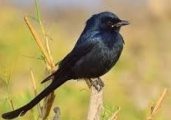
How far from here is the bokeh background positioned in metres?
6.68

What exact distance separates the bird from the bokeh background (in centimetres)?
13

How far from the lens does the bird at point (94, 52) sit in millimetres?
3961

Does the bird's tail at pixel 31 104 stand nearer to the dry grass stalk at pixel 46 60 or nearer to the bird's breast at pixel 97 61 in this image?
the dry grass stalk at pixel 46 60

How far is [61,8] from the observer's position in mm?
14336

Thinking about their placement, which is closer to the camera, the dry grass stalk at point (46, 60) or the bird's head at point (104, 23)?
the dry grass stalk at point (46, 60)

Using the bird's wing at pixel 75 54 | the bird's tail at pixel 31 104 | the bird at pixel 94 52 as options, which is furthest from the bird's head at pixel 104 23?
the bird's tail at pixel 31 104

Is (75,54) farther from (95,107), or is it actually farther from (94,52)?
(95,107)

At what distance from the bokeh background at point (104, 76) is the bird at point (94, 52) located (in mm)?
126

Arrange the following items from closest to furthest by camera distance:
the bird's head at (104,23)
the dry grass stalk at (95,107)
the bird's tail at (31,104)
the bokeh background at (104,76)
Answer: the dry grass stalk at (95,107), the bird's tail at (31,104), the bird's head at (104,23), the bokeh background at (104,76)

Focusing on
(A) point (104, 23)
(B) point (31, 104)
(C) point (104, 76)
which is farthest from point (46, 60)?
(C) point (104, 76)

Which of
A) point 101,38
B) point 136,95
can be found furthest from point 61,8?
point 101,38

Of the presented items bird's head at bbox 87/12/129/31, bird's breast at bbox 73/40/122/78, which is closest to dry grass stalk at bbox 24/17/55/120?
bird's breast at bbox 73/40/122/78

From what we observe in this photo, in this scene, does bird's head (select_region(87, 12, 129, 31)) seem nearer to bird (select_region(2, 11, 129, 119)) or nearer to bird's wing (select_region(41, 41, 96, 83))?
bird (select_region(2, 11, 129, 119))

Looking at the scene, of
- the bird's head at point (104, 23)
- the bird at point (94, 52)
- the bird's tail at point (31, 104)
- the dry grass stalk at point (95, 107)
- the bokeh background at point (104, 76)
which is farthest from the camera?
the bokeh background at point (104, 76)
